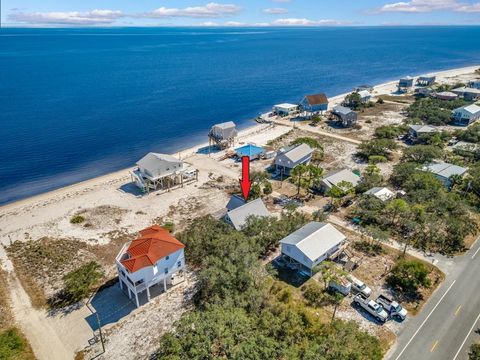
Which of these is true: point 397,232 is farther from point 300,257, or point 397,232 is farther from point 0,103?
point 0,103

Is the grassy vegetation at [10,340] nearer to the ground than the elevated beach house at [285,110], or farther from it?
farther from it

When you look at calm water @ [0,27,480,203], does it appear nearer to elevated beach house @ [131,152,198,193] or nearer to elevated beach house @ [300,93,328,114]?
elevated beach house @ [131,152,198,193]

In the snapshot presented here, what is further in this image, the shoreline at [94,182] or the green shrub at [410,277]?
the shoreline at [94,182]

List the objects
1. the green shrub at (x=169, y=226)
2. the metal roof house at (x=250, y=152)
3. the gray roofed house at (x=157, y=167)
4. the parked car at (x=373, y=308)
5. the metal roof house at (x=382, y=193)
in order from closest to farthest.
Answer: the parked car at (x=373, y=308), the green shrub at (x=169, y=226), the metal roof house at (x=382, y=193), the gray roofed house at (x=157, y=167), the metal roof house at (x=250, y=152)

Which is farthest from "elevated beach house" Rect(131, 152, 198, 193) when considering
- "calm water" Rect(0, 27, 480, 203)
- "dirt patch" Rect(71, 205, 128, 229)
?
"calm water" Rect(0, 27, 480, 203)

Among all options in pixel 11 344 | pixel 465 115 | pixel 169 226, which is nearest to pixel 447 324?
pixel 169 226

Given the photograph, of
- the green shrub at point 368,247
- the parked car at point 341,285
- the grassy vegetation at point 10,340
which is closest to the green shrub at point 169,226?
the grassy vegetation at point 10,340

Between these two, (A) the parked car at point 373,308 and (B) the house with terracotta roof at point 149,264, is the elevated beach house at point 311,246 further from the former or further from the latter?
(B) the house with terracotta roof at point 149,264

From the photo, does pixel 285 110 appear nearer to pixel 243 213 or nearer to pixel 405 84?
pixel 405 84
